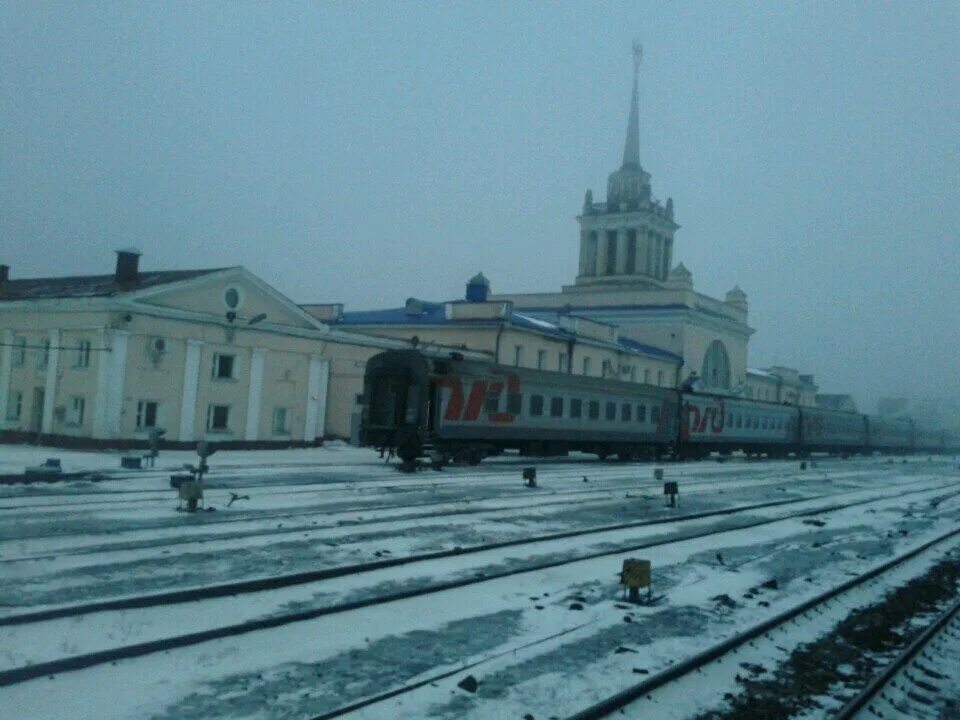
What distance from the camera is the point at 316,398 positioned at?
114 feet

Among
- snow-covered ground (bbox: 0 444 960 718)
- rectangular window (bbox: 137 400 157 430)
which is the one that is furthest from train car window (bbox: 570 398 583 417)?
rectangular window (bbox: 137 400 157 430)

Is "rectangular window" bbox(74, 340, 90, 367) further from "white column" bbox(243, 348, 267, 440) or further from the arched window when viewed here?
the arched window

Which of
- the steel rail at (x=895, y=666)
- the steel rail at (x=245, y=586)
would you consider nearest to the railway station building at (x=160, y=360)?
the steel rail at (x=245, y=586)

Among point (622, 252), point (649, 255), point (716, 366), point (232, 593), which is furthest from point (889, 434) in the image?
point (232, 593)

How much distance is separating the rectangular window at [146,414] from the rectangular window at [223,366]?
2704mm

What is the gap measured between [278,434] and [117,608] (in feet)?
83.2

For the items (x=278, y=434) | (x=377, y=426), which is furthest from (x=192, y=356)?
(x=377, y=426)

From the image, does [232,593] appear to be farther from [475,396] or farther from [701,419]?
[701,419]

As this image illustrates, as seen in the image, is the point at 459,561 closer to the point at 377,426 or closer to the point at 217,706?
the point at 217,706

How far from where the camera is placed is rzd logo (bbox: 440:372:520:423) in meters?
27.3

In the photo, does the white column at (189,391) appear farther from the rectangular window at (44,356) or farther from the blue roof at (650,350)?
the blue roof at (650,350)

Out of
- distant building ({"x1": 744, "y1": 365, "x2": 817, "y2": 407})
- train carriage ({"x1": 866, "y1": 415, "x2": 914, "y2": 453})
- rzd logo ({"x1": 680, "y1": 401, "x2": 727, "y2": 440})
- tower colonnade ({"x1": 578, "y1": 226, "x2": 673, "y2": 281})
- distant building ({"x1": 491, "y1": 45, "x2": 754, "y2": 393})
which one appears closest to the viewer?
rzd logo ({"x1": 680, "y1": 401, "x2": 727, "y2": 440})

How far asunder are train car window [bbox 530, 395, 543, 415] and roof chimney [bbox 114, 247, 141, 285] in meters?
14.9

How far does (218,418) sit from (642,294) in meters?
41.8
